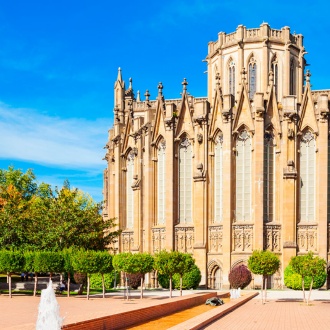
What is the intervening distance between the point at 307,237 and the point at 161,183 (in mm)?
14007

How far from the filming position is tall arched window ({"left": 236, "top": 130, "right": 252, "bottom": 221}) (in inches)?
2153

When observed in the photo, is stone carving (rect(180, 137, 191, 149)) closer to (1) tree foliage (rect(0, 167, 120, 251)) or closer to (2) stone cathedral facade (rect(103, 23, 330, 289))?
(2) stone cathedral facade (rect(103, 23, 330, 289))

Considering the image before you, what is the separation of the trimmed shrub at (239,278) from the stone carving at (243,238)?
2145 millimetres

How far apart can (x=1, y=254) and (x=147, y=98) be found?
25.2m

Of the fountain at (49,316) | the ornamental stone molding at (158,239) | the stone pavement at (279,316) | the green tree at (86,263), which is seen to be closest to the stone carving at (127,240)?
the ornamental stone molding at (158,239)

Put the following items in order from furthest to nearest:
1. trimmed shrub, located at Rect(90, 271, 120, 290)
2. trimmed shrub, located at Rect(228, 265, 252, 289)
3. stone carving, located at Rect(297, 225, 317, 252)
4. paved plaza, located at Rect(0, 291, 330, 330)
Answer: trimmed shrub, located at Rect(90, 271, 120, 290)
stone carving, located at Rect(297, 225, 317, 252)
trimmed shrub, located at Rect(228, 265, 252, 289)
paved plaza, located at Rect(0, 291, 330, 330)

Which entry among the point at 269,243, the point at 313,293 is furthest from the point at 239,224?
the point at 313,293

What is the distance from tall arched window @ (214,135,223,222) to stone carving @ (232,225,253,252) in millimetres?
2297

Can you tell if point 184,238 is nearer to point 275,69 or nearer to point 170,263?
point 170,263

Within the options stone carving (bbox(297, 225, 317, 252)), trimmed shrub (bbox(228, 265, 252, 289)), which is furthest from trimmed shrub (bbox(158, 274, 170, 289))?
stone carving (bbox(297, 225, 317, 252))

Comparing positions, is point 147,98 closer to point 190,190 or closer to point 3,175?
point 190,190

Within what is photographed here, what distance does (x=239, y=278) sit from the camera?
51.6 metres

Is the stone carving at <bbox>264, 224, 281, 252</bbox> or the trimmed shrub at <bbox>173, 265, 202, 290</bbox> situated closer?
the trimmed shrub at <bbox>173, 265, 202, 290</bbox>

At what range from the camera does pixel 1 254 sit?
4275cm
